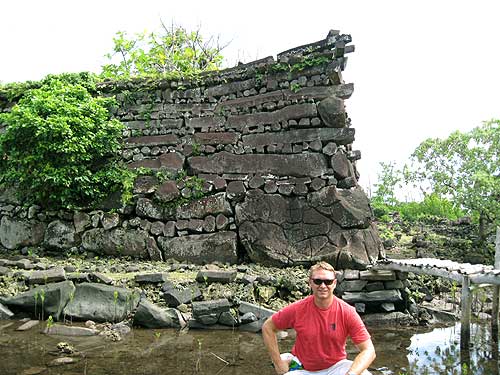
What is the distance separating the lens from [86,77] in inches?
450

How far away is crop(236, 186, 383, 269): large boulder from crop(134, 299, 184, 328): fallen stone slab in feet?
8.43

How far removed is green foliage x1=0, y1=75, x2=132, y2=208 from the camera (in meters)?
9.96

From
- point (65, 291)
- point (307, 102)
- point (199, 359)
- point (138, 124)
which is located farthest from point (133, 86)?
point (199, 359)

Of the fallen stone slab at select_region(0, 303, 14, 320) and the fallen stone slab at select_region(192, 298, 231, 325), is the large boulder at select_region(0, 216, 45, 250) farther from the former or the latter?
the fallen stone slab at select_region(192, 298, 231, 325)

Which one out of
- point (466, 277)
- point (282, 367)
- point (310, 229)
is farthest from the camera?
point (310, 229)

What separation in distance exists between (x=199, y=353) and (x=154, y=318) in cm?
127

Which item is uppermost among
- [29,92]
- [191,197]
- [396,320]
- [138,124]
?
[29,92]

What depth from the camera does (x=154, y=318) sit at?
22.5 feet

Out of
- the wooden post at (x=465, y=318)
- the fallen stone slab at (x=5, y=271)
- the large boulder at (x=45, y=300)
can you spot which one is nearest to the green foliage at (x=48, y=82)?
the fallen stone slab at (x=5, y=271)

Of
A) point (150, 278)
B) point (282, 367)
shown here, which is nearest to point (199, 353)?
point (150, 278)

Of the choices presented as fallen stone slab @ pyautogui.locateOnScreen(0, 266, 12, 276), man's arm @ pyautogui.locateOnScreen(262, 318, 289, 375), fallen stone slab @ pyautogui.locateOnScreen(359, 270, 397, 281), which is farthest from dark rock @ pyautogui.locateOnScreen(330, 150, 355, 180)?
fallen stone slab @ pyautogui.locateOnScreen(0, 266, 12, 276)

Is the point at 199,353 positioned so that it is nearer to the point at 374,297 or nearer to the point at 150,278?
the point at 150,278

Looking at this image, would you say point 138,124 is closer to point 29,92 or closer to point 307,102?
point 29,92

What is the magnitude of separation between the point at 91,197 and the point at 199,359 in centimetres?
591
